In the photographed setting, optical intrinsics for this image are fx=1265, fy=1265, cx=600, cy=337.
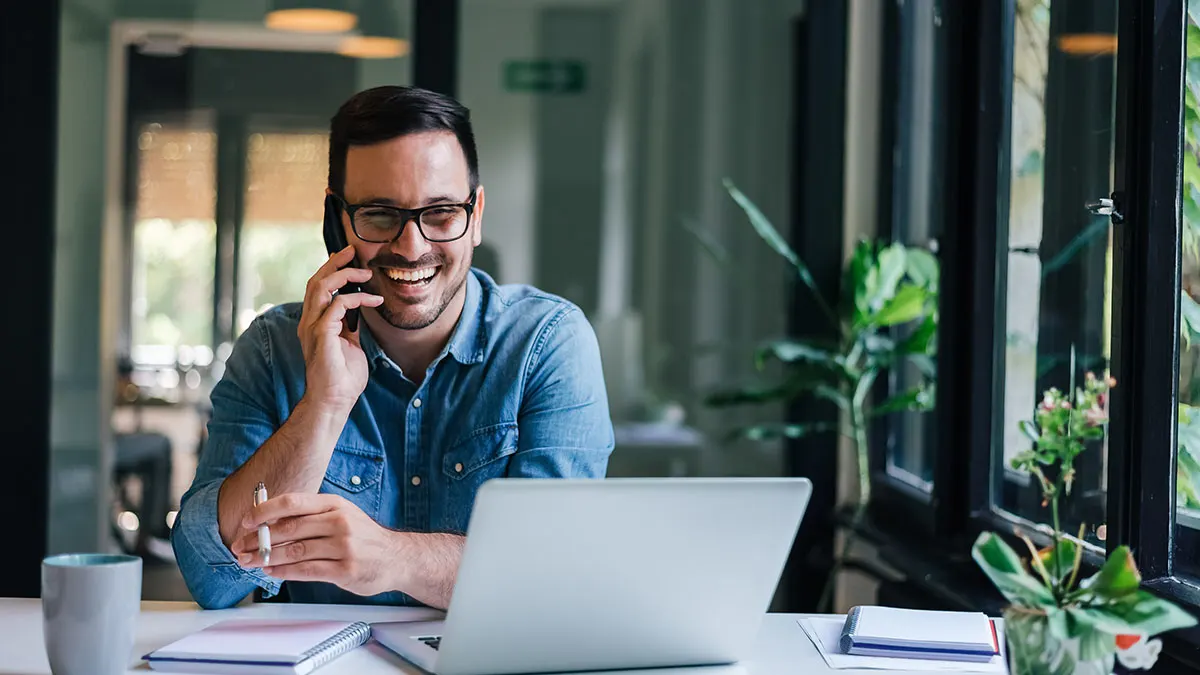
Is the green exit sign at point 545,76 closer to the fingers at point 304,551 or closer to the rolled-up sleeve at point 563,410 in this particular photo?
the rolled-up sleeve at point 563,410

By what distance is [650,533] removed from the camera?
126 centimetres

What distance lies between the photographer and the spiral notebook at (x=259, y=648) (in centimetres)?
133

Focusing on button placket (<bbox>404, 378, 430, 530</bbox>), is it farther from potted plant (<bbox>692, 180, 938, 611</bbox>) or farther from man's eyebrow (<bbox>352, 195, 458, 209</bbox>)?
potted plant (<bbox>692, 180, 938, 611</bbox>)

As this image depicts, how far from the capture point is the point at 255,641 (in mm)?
1398

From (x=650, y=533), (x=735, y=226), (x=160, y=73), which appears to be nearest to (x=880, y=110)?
(x=735, y=226)

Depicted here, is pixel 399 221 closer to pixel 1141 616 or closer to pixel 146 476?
pixel 1141 616

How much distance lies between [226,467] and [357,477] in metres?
0.21

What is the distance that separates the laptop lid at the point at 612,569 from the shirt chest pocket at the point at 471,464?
2.25 ft

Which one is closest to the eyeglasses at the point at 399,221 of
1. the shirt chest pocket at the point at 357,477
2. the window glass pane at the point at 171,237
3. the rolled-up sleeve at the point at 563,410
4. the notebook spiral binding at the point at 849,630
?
the rolled-up sleeve at the point at 563,410

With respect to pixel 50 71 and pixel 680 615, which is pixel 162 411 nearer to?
pixel 50 71

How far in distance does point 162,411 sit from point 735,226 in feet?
5.86

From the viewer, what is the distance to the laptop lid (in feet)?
4.03

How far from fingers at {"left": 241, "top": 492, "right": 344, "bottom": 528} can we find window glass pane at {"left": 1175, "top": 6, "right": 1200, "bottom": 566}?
1.29 metres

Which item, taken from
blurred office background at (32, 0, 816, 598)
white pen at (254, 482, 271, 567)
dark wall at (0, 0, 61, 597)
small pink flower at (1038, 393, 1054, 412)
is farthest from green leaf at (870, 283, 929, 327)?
dark wall at (0, 0, 61, 597)
